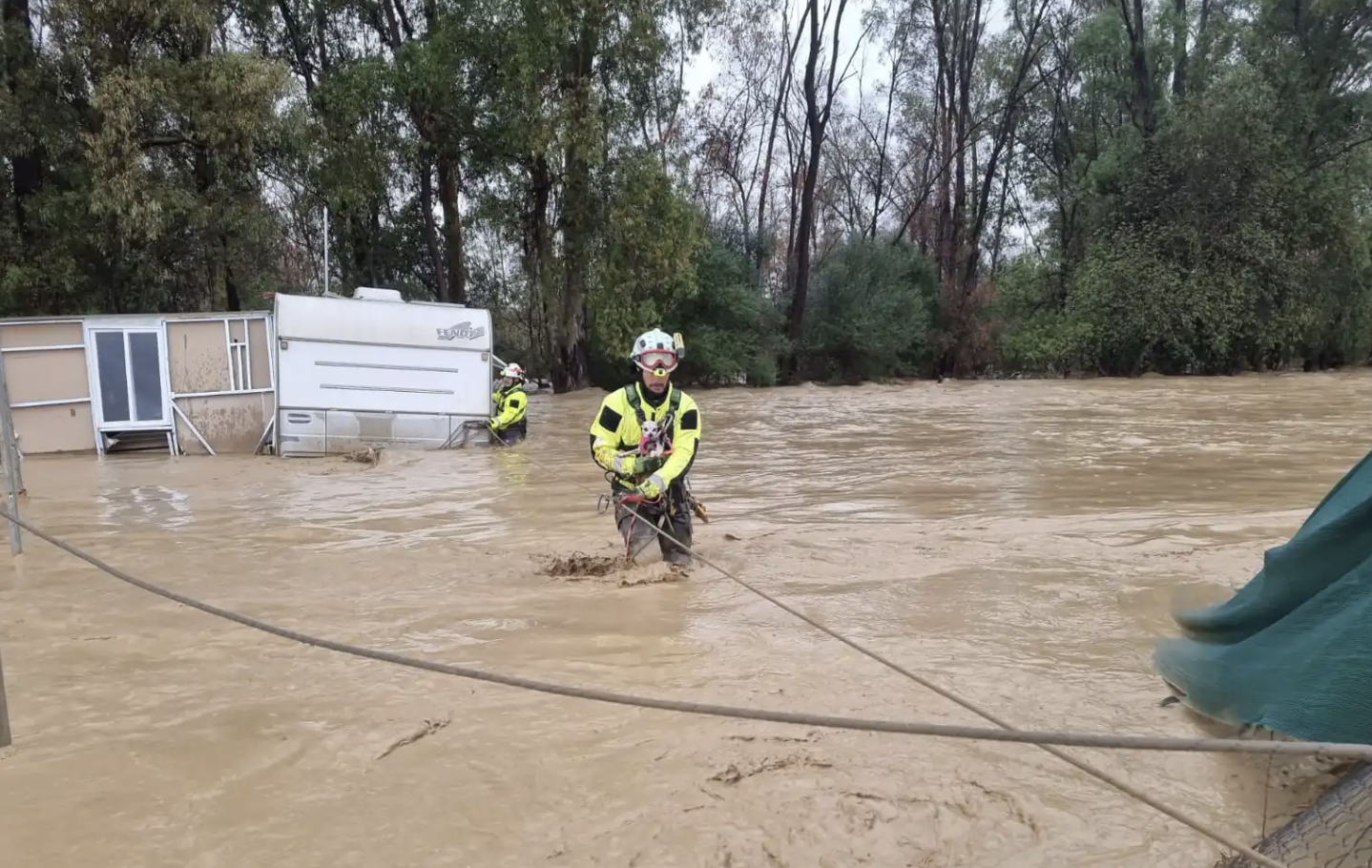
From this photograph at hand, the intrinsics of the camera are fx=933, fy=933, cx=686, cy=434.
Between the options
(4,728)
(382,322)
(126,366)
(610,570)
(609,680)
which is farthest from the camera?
(126,366)

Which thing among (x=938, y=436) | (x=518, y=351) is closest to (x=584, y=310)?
(x=518, y=351)

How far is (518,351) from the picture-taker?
32.1m

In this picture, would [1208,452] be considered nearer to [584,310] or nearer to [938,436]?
[938,436]

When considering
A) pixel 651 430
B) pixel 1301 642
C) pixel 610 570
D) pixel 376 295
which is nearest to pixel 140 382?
pixel 376 295

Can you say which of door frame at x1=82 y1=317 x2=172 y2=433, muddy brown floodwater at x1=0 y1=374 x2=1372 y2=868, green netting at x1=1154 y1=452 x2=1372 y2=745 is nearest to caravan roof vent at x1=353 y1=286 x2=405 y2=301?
door frame at x1=82 y1=317 x2=172 y2=433

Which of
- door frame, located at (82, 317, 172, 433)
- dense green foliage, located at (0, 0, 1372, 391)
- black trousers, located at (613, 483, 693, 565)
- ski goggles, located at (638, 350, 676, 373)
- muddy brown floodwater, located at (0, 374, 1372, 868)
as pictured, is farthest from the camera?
dense green foliage, located at (0, 0, 1372, 391)

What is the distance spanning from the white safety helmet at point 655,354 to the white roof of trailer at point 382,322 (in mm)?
8445

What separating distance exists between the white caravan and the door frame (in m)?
2.08

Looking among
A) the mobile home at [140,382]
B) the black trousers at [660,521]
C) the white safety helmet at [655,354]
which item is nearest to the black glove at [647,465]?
the black trousers at [660,521]

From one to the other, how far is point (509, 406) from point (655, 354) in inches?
362

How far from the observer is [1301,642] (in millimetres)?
3119

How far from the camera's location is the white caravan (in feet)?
44.0

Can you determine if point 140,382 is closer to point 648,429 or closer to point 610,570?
point 610,570

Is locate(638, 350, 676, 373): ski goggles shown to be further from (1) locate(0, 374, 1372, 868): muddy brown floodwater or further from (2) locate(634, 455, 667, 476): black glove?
(1) locate(0, 374, 1372, 868): muddy brown floodwater
